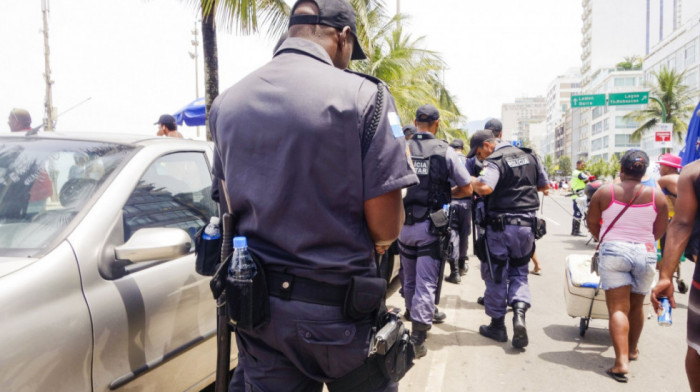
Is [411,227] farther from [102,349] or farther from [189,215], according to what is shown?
[102,349]

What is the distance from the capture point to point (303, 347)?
5.10 feet

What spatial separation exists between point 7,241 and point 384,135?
1604mm

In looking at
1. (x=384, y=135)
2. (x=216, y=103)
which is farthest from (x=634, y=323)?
(x=216, y=103)

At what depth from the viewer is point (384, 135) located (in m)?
1.58

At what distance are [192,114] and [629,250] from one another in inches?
306

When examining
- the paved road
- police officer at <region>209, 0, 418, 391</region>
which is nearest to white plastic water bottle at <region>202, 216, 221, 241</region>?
police officer at <region>209, 0, 418, 391</region>

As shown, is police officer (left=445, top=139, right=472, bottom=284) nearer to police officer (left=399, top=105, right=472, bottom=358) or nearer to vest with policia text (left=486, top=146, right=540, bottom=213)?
vest with policia text (left=486, top=146, right=540, bottom=213)

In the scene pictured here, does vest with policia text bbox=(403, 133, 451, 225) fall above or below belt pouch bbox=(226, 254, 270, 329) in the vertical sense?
above

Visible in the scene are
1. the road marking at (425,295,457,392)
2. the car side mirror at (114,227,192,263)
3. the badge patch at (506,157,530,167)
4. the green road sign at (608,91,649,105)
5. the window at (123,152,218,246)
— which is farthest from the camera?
the green road sign at (608,91,649,105)

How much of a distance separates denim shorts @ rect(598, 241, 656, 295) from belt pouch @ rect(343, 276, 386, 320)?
3.03 meters

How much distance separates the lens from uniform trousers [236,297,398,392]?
5.05ft

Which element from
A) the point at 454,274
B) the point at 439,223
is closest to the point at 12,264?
the point at 439,223

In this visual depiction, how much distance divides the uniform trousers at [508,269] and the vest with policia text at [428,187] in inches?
28.8

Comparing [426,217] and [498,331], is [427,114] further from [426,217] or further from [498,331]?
[498,331]
